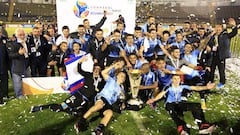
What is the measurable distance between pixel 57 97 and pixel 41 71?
1.00 metres

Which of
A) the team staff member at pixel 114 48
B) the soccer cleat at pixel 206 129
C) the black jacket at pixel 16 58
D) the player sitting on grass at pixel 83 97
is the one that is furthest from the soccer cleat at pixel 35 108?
the soccer cleat at pixel 206 129

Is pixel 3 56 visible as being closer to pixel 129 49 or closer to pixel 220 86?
pixel 129 49

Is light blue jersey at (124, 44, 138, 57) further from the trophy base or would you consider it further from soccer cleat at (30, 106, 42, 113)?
soccer cleat at (30, 106, 42, 113)

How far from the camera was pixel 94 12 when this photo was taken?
6.21 m

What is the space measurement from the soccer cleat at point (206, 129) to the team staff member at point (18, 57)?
3698 millimetres

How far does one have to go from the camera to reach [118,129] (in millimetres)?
4242

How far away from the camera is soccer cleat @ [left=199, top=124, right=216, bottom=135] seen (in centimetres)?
419

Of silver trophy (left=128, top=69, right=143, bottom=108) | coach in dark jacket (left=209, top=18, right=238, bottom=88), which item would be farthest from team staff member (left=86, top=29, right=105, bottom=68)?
coach in dark jacket (left=209, top=18, right=238, bottom=88)

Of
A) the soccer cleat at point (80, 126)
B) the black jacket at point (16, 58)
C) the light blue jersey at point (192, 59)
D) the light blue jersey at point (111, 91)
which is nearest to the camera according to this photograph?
the soccer cleat at point (80, 126)

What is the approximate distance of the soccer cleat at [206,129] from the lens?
13.8 feet

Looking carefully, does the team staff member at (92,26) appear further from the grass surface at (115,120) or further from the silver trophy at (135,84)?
the grass surface at (115,120)

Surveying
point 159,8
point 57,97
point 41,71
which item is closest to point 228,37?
point 57,97

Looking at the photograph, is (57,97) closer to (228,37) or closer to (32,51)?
(32,51)

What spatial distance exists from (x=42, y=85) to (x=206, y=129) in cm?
352
